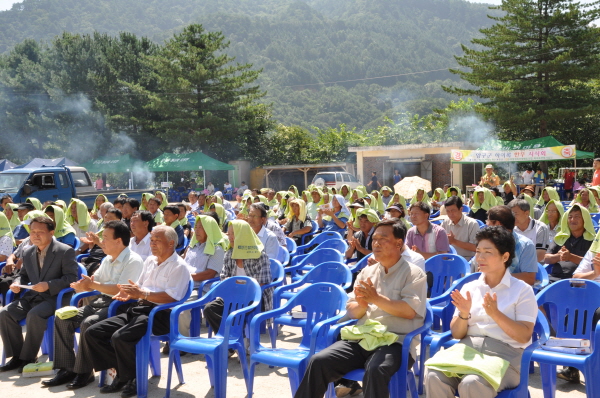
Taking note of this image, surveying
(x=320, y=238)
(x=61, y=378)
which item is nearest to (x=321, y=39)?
(x=320, y=238)

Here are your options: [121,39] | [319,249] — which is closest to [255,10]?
[121,39]

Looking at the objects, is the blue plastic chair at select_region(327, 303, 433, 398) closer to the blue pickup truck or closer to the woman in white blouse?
the woman in white blouse

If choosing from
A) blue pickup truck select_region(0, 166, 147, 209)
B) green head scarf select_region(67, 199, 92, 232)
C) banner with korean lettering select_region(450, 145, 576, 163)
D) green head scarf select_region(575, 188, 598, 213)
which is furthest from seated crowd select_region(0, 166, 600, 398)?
banner with korean lettering select_region(450, 145, 576, 163)

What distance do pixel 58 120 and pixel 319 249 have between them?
33554 millimetres

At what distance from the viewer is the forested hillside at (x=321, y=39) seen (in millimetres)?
86812

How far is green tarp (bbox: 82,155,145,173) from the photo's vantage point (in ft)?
98.2

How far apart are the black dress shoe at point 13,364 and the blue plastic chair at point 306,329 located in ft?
7.56

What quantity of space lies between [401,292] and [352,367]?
1.85 ft

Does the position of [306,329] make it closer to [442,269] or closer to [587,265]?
[442,269]

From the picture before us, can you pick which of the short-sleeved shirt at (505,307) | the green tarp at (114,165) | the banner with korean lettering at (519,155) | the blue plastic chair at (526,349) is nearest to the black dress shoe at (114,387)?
the blue plastic chair at (526,349)

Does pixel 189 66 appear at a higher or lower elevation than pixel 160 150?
higher

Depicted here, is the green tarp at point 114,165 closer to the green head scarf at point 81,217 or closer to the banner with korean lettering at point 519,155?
the banner with korean lettering at point 519,155

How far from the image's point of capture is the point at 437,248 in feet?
18.7

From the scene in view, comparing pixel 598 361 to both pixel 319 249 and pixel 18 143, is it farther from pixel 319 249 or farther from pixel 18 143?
pixel 18 143
